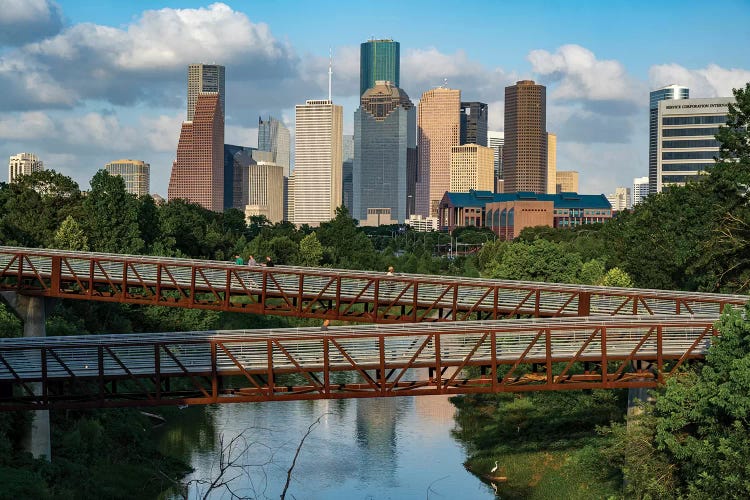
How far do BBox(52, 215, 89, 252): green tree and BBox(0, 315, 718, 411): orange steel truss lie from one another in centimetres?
6210

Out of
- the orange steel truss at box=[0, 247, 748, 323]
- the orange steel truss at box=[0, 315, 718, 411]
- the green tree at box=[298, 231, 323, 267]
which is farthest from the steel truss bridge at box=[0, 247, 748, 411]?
the green tree at box=[298, 231, 323, 267]

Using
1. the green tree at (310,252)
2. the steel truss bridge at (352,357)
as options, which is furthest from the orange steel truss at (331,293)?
the green tree at (310,252)

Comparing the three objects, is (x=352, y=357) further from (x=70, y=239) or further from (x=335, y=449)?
(x=70, y=239)

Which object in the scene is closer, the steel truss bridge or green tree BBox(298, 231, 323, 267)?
the steel truss bridge

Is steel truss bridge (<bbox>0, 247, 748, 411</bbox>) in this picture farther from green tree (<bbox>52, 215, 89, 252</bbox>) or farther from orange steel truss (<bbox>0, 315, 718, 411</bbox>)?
green tree (<bbox>52, 215, 89, 252</bbox>)

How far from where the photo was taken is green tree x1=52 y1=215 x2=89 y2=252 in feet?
374

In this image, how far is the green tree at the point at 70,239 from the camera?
114 meters

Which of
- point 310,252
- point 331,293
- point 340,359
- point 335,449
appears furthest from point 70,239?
point 340,359

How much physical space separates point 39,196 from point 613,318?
327 ft

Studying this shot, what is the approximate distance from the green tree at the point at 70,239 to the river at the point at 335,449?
3455 cm

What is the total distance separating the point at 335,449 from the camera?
71.6 m

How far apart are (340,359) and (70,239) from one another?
6947 centimetres

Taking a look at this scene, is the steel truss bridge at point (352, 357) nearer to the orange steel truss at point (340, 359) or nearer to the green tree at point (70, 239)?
the orange steel truss at point (340, 359)

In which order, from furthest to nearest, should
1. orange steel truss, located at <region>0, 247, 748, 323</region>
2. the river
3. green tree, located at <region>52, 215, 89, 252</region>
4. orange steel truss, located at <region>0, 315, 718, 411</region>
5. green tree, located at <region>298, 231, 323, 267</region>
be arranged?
green tree, located at <region>298, 231, 323, 267</region>, green tree, located at <region>52, 215, 89, 252</region>, orange steel truss, located at <region>0, 247, 748, 323</region>, the river, orange steel truss, located at <region>0, 315, 718, 411</region>
